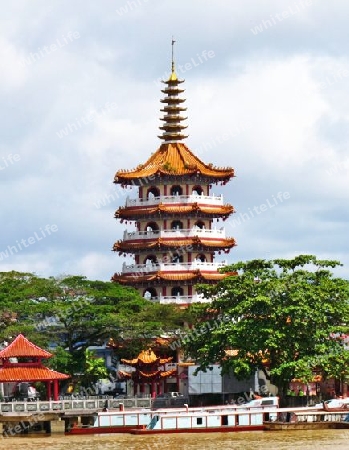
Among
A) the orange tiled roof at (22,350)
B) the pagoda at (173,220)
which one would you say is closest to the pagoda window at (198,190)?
the pagoda at (173,220)

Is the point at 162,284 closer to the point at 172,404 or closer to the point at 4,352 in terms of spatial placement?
the point at 172,404

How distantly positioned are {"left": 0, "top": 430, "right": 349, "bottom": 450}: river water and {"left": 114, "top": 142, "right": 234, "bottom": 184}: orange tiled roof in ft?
99.8

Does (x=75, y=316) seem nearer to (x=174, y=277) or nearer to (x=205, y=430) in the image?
(x=174, y=277)

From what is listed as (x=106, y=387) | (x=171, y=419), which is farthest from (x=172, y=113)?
(x=171, y=419)

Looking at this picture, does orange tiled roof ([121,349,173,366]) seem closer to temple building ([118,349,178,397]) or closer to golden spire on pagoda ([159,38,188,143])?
temple building ([118,349,178,397])

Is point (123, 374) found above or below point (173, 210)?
below

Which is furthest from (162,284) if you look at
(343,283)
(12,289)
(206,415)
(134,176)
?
(206,415)

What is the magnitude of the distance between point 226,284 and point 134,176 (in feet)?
67.4

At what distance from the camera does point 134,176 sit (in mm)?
101188

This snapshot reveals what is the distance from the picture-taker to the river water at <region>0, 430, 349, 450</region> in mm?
67188

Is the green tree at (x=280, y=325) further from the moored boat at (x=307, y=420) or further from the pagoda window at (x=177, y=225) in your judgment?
the pagoda window at (x=177, y=225)

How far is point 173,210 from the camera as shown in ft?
328

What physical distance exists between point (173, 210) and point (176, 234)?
1731 millimetres

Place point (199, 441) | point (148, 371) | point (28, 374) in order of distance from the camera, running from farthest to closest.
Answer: point (148, 371), point (28, 374), point (199, 441)
